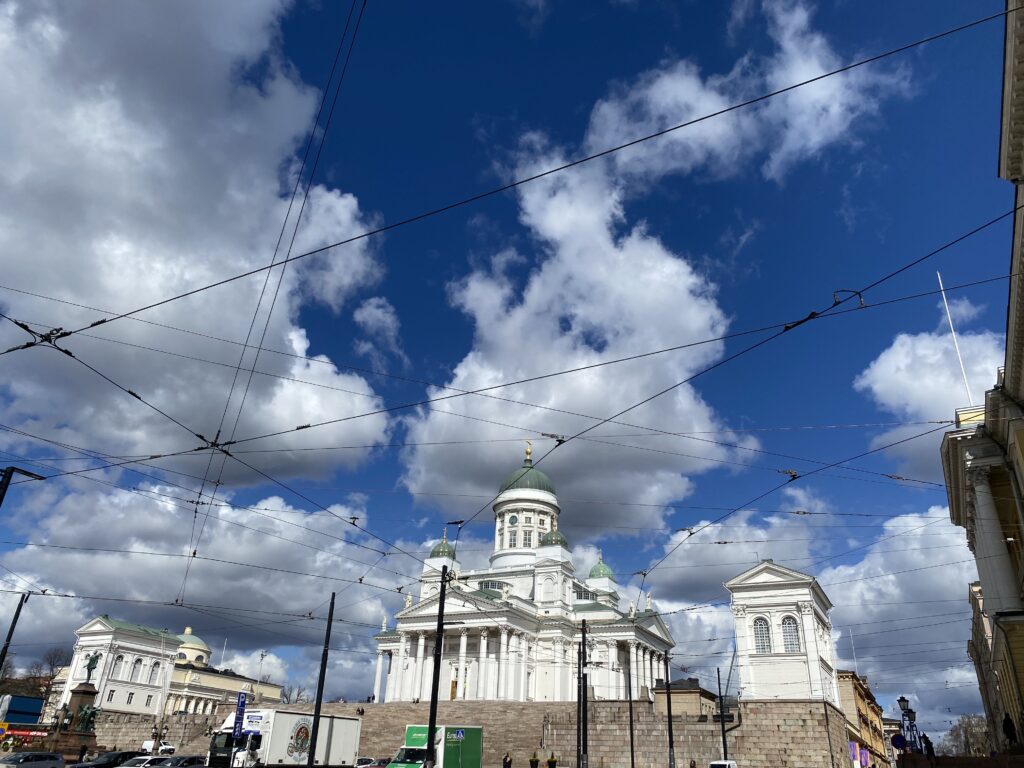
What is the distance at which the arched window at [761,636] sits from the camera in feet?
165

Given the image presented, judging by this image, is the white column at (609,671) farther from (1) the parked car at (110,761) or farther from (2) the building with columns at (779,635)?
(1) the parked car at (110,761)

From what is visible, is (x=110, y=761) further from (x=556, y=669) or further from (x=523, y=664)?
(x=556, y=669)

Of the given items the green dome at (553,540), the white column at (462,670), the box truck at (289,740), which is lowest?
the box truck at (289,740)

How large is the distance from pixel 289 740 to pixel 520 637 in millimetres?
36927

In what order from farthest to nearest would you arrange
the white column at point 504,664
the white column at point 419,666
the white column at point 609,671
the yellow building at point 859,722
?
1. the white column at point 609,671
2. the white column at point 419,666
3. the white column at point 504,664
4. the yellow building at point 859,722

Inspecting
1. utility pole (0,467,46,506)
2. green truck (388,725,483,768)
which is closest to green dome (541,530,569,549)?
green truck (388,725,483,768)

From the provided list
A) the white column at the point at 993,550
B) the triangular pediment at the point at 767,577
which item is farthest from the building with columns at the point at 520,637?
the white column at the point at 993,550

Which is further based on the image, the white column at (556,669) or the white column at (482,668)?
the white column at (556,669)

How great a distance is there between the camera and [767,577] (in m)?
51.7

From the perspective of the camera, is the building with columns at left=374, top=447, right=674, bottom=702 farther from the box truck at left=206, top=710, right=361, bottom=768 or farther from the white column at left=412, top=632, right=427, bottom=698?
the box truck at left=206, top=710, right=361, bottom=768

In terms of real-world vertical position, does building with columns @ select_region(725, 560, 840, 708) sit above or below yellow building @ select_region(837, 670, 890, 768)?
above

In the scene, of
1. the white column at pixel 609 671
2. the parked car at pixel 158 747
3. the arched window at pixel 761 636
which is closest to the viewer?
the parked car at pixel 158 747

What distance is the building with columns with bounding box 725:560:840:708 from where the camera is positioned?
48438mm

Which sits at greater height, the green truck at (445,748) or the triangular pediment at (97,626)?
the triangular pediment at (97,626)
